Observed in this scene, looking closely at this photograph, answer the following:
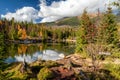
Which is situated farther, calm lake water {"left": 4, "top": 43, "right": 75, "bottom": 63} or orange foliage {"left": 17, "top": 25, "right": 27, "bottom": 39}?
orange foliage {"left": 17, "top": 25, "right": 27, "bottom": 39}

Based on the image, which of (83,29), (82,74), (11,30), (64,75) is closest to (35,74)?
(64,75)

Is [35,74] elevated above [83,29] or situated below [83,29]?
below

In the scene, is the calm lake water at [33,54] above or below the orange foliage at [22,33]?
below

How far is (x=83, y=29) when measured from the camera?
64938 millimetres

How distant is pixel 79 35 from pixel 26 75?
130ft

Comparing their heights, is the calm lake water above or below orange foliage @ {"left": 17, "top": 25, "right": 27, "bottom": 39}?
below

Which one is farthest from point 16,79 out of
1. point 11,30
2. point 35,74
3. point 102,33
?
point 11,30

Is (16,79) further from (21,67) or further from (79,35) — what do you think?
(79,35)

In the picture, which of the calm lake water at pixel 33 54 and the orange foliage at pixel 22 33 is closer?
the calm lake water at pixel 33 54

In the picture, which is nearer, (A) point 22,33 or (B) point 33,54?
(B) point 33,54

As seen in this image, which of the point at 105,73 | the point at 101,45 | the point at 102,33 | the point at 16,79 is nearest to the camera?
the point at 101,45

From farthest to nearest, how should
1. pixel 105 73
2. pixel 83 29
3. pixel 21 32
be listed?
pixel 21 32 → pixel 83 29 → pixel 105 73

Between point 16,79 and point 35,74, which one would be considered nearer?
point 16,79

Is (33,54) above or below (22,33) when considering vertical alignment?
below
